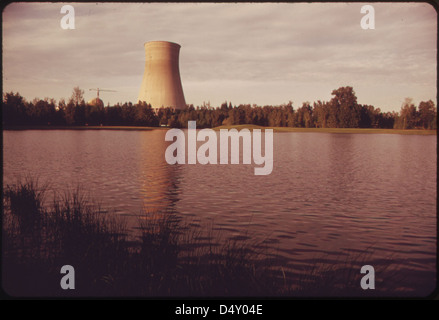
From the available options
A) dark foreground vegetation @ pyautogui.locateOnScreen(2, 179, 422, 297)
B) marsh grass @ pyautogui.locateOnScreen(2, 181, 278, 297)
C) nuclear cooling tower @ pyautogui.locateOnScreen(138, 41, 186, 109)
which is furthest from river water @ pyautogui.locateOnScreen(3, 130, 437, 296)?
nuclear cooling tower @ pyautogui.locateOnScreen(138, 41, 186, 109)

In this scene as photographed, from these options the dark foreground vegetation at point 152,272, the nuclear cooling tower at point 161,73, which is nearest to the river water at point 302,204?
the dark foreground vegetation at point 152,272

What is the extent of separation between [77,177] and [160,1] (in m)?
16.2

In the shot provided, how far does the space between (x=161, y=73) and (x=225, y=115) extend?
45161mm

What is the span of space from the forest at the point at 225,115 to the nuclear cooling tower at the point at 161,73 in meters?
4.66

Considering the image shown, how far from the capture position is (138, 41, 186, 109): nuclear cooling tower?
45969 millimetres

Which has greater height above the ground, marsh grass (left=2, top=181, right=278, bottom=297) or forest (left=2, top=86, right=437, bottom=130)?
forest (left=2, top=86, right=437, bottom=130)

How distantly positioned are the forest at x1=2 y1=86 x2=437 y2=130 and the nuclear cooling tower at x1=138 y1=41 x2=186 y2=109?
466 centimetres

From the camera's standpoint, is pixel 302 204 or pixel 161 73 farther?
pixel 161 73

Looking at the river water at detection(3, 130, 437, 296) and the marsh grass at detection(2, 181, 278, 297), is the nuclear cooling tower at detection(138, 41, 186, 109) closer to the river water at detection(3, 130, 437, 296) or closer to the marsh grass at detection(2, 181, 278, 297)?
the river water at detection(3, 130, 437, 296)

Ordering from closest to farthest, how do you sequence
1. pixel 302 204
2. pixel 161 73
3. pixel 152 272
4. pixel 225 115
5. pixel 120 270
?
pixel 120 270
pixel 152 272
pixel 302 204
pixel 161 73
pixel 225 115

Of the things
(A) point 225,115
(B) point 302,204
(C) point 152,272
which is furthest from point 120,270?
(A) point 225,115

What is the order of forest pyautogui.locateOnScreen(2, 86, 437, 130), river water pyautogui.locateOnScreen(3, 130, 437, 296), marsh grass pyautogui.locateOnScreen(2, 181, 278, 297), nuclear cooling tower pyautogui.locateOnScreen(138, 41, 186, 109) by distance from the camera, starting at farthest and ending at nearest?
forest pyautogui.locateOnScreen(2, 86, 437, 130)
nuclear cooling tower pyautogui.locateOnScreen(138, 41, 186, 109)
river water pyautogui.locateOnScreen(3, 130, 437, 296)
marsh grass pyautogui.locateOnScreen(2, 181, 278, 297)

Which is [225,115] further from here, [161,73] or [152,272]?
[152,272]

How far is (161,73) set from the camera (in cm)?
4550
